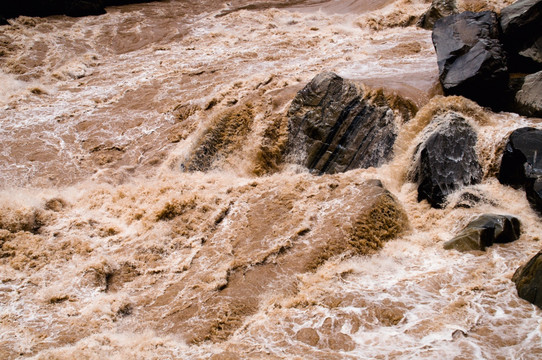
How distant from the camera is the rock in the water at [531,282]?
4.12m

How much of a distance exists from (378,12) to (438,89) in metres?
6.32

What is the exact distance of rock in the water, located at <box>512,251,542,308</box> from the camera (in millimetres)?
4125

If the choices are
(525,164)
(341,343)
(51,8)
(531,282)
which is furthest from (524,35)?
(51,8)

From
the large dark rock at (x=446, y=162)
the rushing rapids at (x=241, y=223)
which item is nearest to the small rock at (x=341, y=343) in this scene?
the rushing rapids at (x=241, y=223)

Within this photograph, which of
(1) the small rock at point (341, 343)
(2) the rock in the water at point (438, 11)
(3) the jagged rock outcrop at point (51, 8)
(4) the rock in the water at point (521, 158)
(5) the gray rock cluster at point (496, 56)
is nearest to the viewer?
(1) the small rock at point (341, 343)

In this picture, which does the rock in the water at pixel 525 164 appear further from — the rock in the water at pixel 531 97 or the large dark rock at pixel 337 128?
the large dark rock at pixel 337 128

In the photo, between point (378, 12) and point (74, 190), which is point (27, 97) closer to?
point (74, 190)

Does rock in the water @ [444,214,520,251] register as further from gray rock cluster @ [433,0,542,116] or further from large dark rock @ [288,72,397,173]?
gray rock cluster @ [433,0,542,116]

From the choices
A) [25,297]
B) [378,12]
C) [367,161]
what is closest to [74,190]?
[25,297]

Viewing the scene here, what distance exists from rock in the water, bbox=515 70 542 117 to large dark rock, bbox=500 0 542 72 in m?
0.72

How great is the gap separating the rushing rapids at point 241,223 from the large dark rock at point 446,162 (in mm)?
105

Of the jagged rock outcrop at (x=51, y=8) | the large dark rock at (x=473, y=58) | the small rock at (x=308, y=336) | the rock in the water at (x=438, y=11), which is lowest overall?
the small rock at (x=308, y=336)

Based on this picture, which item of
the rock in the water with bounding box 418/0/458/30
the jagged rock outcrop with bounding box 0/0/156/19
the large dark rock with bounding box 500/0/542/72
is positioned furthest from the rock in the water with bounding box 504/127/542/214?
the jagged rock outcrop with bounding box 0/0/156/19

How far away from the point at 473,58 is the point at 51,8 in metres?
13.5
